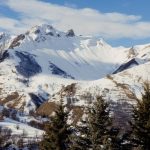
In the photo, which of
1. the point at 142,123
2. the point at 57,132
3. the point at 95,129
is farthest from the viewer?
the point at 57,132

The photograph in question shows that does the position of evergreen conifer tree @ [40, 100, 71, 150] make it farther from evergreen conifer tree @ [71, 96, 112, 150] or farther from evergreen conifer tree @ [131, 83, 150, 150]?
evergreen conifer tree @ [131, 83, 150, 150]

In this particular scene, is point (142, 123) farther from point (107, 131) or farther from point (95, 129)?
point (95, 129)

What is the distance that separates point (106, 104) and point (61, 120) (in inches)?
273

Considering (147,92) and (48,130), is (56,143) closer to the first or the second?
(48,130)

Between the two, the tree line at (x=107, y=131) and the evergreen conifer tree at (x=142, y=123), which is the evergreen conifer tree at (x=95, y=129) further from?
the evergreen conifer tree at (x=142, y=123)

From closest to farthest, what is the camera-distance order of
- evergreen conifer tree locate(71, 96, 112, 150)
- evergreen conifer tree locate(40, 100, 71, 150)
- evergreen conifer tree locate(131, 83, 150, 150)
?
evergreen conifer tree locate(71, 96, 112, 150)
evergreen conifer tree locate(131, 83, 150, 150)
evergreen conifer tree locate(40, 100, 71, 150)

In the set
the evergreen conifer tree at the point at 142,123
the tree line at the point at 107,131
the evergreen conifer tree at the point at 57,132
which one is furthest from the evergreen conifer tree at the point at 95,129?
the evergreen conifer tree at the point at 57,132

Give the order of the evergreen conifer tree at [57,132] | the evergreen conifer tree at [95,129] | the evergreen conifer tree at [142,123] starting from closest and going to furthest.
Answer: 1. the evergreen conifer tree at [95,129]
2. the evergreen conifer tree at [142,123]
3. the evergreen conifer tree at [57,132]

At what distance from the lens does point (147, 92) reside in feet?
136

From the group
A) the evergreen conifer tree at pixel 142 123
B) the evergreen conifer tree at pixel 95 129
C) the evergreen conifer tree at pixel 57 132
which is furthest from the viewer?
the evergreen conifer tree at pixel 57 132

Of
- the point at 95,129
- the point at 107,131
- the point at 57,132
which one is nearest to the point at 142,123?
the point at 107,131

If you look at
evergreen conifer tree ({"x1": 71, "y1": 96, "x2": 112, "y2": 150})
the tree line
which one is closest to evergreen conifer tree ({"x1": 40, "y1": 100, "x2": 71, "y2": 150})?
the tree line

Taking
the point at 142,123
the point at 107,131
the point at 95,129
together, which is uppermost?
the point at 142,123

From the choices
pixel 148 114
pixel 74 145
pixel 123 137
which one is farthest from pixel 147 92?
pixel 74 145
